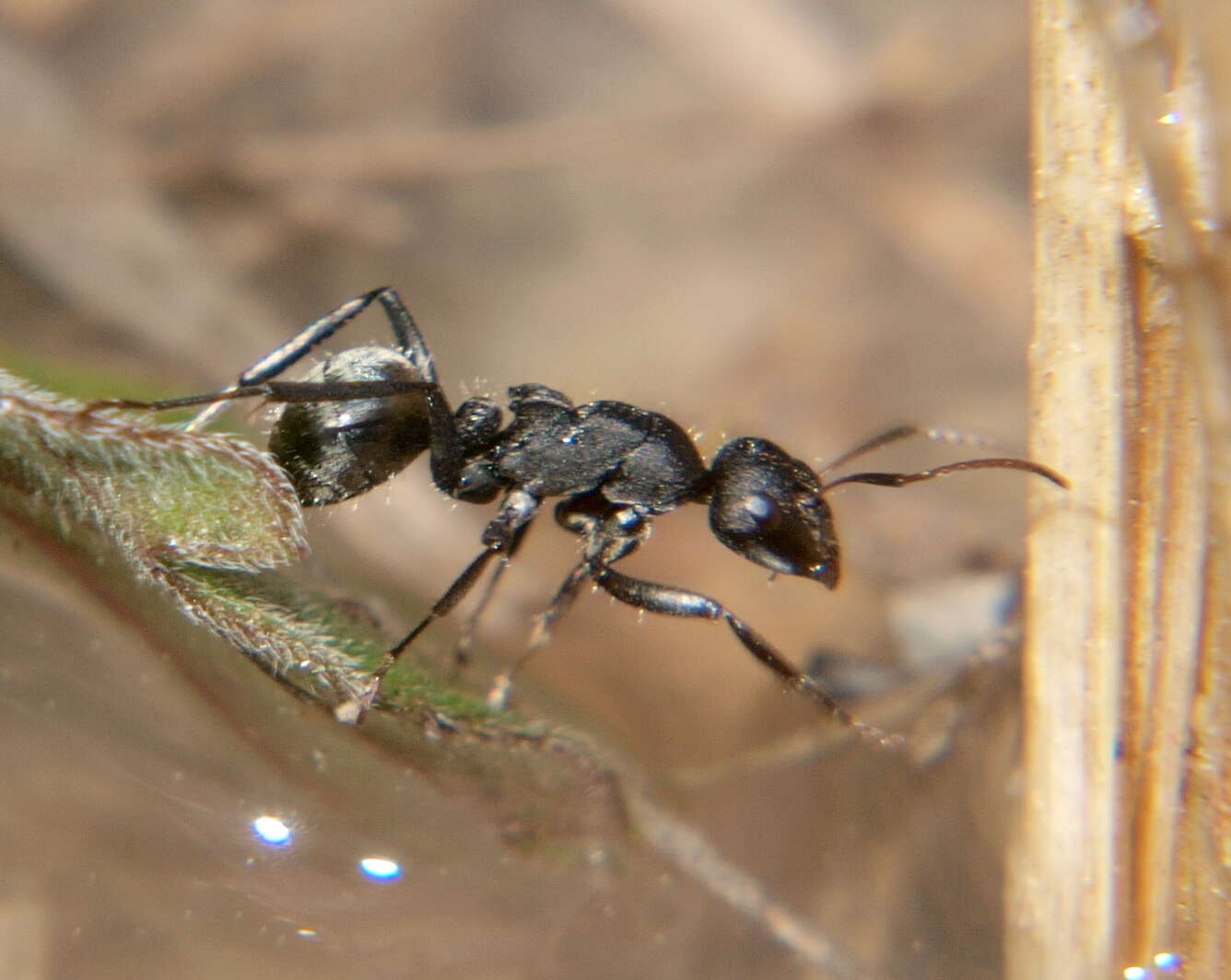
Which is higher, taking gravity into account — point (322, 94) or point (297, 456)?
point (322, 94)

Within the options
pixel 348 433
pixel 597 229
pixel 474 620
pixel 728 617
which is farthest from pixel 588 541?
pixel 597 229

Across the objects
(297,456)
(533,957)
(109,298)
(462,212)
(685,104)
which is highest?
(685,104)

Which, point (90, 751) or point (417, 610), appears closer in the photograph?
point (90, 751)

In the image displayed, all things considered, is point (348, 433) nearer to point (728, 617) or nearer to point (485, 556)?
point (485, 556)

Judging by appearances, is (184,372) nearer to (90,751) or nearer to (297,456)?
(297,456)

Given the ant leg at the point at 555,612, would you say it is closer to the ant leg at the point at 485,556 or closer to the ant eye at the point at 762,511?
the ant leg at the point at 485,556

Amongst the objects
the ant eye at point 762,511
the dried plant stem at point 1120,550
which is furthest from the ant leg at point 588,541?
the dried plant stem at point 1120,550

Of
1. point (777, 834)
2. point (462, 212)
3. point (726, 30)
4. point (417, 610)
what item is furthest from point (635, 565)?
point (726, 30)
